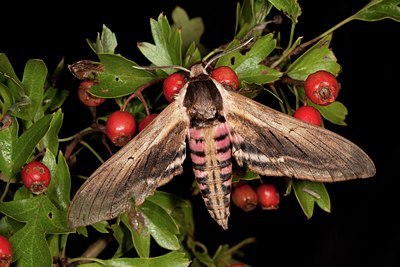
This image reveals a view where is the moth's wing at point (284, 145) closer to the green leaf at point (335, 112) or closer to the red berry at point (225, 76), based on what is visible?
the red berry at point (225, 76)

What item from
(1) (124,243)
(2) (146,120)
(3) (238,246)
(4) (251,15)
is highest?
(4) (251,15)

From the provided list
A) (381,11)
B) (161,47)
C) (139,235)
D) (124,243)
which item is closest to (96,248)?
(124,243)

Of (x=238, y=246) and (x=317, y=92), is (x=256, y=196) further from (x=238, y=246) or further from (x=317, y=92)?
(x=317, y=92)

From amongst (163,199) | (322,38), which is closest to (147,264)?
(163,199)

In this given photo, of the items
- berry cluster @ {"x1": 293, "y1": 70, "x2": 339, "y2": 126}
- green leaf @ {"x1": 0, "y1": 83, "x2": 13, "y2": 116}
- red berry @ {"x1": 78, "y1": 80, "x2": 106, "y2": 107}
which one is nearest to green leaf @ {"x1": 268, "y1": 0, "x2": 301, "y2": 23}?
berry cluster @ {"x1": 293, "y1": 70, "x2": 339, "y2": 126}

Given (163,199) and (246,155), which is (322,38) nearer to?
(246,155)
